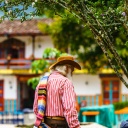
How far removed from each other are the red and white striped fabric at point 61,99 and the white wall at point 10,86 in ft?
97.4

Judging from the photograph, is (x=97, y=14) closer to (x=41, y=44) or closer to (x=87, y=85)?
(x=87, y=85)

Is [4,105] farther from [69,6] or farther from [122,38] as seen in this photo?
[69,6]

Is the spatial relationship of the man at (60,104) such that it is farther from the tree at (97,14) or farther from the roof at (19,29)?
the roof at (19,29)

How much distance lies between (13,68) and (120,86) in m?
6.55

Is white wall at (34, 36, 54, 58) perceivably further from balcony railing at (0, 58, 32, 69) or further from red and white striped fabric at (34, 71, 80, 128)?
red and white striped fabric at (34, 71, 80, 128)

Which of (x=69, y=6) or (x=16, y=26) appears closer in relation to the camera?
(x=69, y=6)

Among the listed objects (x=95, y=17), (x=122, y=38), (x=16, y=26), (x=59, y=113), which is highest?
(x=16, y=26)

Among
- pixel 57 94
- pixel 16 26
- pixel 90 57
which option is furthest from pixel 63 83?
pixel 16 26

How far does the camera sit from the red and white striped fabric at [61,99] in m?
6.36

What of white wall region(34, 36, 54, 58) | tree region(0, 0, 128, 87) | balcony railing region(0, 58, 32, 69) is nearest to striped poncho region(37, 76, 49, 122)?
tree region(0, 0, 128, 87)

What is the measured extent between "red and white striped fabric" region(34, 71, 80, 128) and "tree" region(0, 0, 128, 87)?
2.92ft

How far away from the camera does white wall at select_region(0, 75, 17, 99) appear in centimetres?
3622

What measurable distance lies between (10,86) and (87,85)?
477 centimetres

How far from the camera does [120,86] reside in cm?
3522
